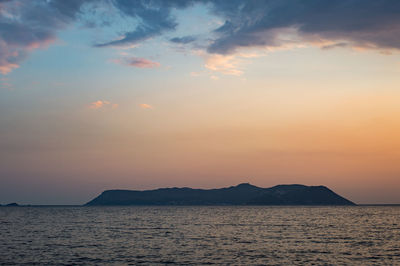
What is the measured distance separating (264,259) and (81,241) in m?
34.3

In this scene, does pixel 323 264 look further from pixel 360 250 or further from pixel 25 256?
pixel 25 256

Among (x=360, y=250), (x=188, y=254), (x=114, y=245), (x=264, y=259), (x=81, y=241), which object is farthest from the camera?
(x=81, y=241)

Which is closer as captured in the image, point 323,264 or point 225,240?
point 323,264

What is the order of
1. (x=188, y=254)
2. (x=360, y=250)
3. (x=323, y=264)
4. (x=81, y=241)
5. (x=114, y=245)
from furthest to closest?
(x=81, y=241) < (x=114, y=245) < (x=360, y=250) < (x=188, y=254) < (x=323, y=264)

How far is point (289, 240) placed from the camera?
2729 inches

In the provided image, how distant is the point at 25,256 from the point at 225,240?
32.8 metres

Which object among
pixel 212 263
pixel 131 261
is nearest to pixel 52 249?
pixel 131 261

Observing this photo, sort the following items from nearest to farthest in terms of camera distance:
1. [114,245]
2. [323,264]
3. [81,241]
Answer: [323,264]
[114,245]
[81,241]

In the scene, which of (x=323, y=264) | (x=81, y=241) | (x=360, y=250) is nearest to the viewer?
(x=323, y=264)

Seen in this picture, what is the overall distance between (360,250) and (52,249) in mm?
45366

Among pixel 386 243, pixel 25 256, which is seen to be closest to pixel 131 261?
pixel 25 256

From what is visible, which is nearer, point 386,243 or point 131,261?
point 131,261

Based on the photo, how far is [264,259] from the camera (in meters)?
49.9

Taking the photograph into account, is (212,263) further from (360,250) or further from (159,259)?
(360,250)
